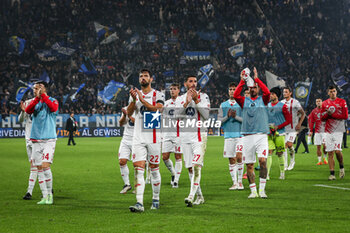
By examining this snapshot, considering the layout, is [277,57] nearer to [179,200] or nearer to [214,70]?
[214,70]

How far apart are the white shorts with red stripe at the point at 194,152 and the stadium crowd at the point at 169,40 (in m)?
31.2

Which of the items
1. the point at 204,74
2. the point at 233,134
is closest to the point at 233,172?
the point at 233,134

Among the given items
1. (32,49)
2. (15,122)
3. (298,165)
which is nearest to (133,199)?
(298,165)

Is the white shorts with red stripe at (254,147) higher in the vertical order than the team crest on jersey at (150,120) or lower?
lower

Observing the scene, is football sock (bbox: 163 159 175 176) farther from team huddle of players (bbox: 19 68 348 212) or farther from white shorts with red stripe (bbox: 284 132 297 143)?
white shorts with red stripe (bbox: 284 132 297 143)

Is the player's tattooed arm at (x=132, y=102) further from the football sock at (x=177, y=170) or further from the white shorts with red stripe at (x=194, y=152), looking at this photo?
the football sock at (x=177, y=170)

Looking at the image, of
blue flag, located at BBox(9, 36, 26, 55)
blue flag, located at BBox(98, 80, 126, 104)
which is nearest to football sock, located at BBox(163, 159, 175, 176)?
blue flag, located at BBox(98, 80, 126, 104)

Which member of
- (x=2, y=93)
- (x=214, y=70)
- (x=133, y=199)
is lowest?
(x=133, y=199)

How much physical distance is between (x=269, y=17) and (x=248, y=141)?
4562 cm

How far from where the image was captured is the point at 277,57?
4944 cm

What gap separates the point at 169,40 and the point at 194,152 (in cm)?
4034

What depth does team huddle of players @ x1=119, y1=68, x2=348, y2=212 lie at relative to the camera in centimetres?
845

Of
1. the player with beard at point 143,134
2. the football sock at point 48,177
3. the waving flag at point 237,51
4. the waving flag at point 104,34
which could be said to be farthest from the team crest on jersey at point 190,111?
the waving flag at point 237,51

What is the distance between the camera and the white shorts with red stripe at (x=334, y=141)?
42.9 ft
